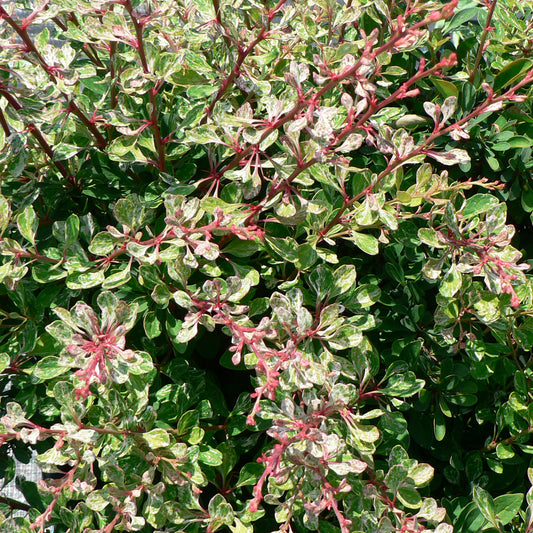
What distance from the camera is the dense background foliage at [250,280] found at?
903 millimetres

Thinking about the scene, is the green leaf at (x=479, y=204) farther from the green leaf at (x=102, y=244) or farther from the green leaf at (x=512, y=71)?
the green leaf at (x=102, y=244)

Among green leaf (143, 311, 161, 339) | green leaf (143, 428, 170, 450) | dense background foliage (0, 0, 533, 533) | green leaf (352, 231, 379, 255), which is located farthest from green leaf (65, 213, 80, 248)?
green leaf (352, 231, 379, 255)

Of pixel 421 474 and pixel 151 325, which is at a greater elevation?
pixel 151 325

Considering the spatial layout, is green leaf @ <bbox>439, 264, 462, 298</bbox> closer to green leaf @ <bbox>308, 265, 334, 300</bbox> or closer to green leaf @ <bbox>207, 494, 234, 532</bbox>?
green leaf @ <bbox>308, 265, 334, 300</bbox>

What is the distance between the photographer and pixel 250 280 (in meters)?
0.98

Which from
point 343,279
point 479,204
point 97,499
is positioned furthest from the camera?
point 479,204

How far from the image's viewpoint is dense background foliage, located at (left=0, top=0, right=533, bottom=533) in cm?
90

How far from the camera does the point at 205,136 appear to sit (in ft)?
3.27

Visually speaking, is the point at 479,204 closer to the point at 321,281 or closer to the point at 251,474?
the point at 321,281

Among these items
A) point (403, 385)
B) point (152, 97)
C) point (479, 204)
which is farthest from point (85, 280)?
point (479, 204)

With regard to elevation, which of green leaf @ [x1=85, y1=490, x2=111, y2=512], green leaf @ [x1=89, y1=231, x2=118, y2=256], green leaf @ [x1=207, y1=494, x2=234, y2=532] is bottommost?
green leaf @ [x1=207, y1=494, x2=234, y2=532]

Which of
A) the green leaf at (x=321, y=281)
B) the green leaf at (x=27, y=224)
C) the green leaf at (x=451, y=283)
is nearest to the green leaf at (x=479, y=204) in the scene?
the green leaf at (x=451, y=283)

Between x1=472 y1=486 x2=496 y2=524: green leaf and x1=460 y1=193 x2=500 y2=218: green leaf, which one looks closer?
x1=472 y1=486 x2=496 y2=524: green leaf

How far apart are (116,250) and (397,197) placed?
0.44 metres
